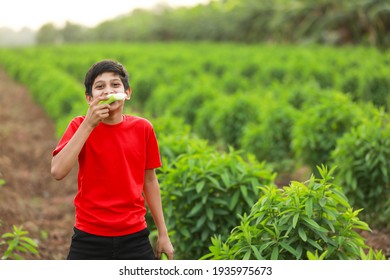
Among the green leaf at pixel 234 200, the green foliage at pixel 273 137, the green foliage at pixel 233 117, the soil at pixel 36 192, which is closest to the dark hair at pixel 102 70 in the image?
the green leaf at pixel 234 200

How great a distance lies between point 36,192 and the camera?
8156mm

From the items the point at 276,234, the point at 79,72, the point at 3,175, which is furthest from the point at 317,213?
the point at 79,72

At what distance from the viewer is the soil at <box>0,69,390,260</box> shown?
5.64 m

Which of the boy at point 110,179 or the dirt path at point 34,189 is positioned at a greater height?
the boy at point 110,179

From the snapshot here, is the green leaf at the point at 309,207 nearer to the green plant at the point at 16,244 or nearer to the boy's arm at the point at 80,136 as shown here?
the boy's arm at the point at 80,136

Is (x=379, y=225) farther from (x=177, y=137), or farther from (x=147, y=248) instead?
(x=147, y=248)

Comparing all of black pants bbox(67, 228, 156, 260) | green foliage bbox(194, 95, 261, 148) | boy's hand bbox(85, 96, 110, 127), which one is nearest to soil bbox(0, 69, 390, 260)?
black pants bbox(67, 228, 156, 260)

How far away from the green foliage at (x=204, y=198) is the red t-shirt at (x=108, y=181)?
4.56 ft

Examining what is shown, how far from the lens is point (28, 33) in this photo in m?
139

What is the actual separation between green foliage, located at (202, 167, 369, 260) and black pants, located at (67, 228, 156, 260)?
1.76ft

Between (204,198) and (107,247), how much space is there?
1.48 meters

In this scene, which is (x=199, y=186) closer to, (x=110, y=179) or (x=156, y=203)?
(x=156, y=203)

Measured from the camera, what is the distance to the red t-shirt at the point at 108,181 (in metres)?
2.77
